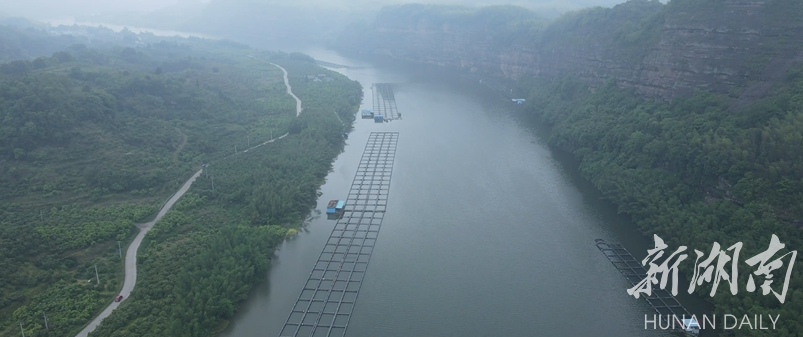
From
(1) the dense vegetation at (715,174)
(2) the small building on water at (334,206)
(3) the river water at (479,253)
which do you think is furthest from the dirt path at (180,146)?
(1) the dense vegetation at (715,174)

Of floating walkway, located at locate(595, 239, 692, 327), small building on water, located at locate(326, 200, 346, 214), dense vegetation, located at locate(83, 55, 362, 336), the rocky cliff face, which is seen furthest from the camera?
the rocky cliff face

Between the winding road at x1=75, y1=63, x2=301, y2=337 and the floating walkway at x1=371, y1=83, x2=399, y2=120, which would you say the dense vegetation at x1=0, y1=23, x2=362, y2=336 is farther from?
the floating walkway at x1=371, y1=83, x2=399, y2=120

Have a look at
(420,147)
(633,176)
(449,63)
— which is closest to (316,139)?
(420,147)

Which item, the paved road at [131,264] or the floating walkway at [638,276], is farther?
the floating walkway at [638,276]

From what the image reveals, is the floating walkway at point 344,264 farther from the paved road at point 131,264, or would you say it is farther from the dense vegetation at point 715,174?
the dense vegetation at point 715,174

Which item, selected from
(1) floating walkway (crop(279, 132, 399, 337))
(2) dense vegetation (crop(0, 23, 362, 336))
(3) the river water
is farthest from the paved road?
(1) floating walkway (crop(279, 132, 399, 337))
